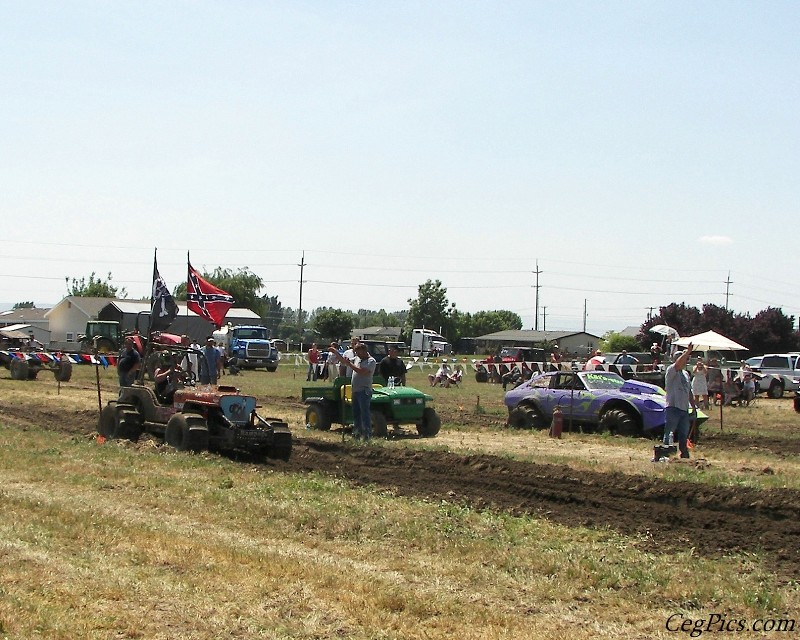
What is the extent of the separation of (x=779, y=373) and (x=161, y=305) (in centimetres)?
2415

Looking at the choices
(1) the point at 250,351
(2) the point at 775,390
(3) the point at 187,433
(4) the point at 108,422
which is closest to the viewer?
(3) the point at 187,433

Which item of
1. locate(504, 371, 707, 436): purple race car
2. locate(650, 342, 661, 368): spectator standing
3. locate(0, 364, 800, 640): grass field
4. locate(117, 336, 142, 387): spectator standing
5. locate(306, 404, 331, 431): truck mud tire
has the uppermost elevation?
locate(650, 342, 661, 368): spectator standing

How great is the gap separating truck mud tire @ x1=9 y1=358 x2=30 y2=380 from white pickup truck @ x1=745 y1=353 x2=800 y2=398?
84.6 feet

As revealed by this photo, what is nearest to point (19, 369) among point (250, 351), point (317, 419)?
point (250, 351)

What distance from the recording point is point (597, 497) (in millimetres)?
11086

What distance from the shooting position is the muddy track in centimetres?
905

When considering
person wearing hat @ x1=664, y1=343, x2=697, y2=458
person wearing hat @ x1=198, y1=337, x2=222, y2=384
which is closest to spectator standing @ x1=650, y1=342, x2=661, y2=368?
person wearing hat @ x1=664, y1=343, x2=697, y2=458

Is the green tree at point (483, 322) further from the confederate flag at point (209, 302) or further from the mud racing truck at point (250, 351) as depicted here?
the confederate flag at point (209, 302)

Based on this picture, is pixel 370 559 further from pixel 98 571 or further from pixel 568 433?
pixel 568 433

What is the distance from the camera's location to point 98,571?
7500 millimetres

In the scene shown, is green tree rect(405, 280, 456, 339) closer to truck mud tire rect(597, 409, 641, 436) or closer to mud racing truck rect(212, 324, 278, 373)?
mud racing truck rect(212, 324, 278, 373)

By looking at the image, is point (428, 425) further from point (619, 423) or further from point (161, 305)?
point (161, 305)

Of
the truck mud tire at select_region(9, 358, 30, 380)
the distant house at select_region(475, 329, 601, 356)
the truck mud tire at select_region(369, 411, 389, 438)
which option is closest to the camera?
the truck mud tire at select_region(369, 411, 389, 438)

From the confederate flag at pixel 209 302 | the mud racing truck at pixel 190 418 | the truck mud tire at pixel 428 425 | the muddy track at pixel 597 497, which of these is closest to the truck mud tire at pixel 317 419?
the truck mud tire at pixel 428 425
